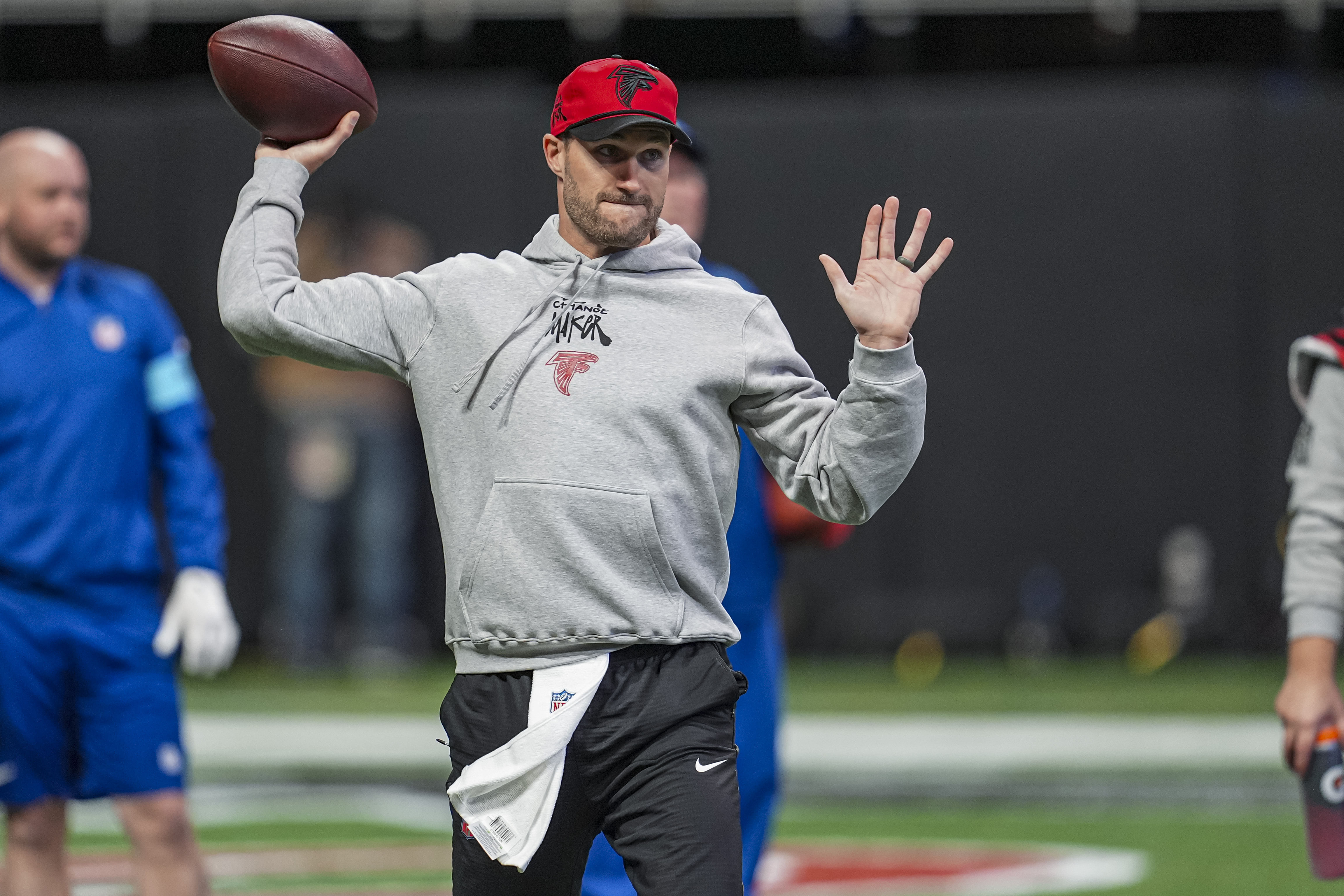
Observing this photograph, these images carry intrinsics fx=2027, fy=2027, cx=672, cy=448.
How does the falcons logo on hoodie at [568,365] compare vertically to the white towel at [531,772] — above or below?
above

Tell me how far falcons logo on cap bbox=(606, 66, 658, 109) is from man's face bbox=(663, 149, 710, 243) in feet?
5.06

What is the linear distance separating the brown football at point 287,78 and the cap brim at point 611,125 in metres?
0.53

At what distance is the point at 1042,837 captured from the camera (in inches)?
311

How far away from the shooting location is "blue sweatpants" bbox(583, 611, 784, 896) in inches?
203

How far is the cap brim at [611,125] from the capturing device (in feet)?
11.8

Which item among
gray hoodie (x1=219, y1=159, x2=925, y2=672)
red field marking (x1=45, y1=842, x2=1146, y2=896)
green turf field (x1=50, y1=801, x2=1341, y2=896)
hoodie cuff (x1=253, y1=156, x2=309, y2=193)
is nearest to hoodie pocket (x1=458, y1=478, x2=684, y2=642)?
gray hoodie (x1=219, y1=159, x2=925, y2=672)

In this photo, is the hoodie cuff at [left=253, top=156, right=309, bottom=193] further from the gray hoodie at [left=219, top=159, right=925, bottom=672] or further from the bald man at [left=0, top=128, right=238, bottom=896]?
the bald man at [left=0, top=128, right=238, bottom=896]

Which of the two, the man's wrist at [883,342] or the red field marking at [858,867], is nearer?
the man's wrist at [883,342]

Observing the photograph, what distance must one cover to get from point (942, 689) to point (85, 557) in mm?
7118

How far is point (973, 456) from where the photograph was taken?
12.5 metres

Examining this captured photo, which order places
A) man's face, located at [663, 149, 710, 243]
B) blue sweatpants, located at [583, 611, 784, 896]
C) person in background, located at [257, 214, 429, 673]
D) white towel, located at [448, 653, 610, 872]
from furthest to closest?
1. person in background, located at [257, 214, 429, 673]
2. man's face, located at [663, 149, 710, 243]
3. blue sweatpants, located at [583, 611, 784, 896]
4. white towel, located at [448, 653, 610, 872]

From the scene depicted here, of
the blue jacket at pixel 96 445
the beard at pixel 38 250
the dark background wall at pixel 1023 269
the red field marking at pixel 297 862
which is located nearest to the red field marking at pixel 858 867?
the red field marking at pixel 297 862

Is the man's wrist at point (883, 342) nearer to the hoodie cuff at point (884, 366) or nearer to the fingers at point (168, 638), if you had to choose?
the hoodie cuff at point (884, 366)

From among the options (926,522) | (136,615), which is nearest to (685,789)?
(136,615)
